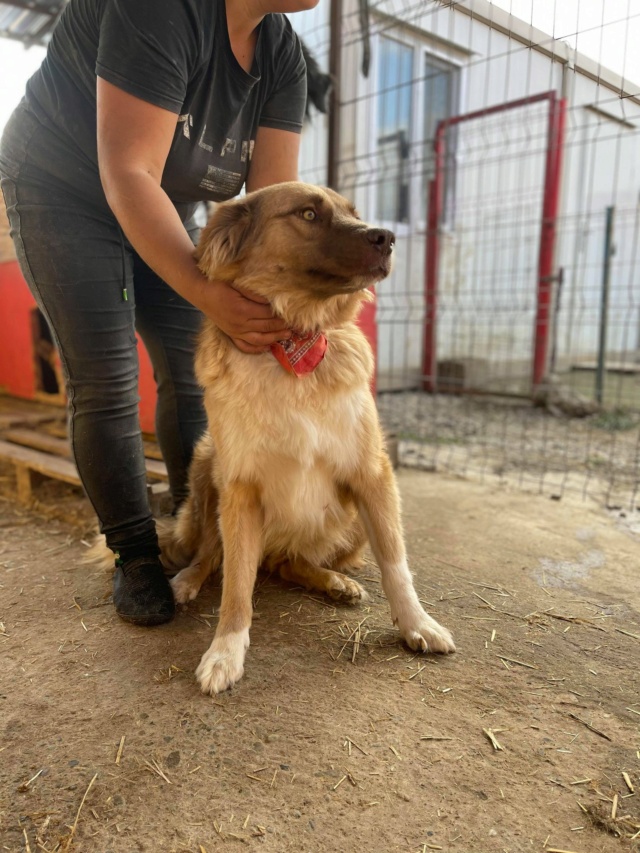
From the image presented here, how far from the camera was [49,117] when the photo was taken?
1769 mm

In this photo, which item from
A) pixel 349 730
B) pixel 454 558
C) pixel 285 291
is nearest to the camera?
pixel 349 730

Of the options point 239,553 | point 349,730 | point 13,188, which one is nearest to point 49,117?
point 13,188

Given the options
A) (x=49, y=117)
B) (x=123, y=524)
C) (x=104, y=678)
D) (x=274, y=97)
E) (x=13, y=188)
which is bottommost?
(x=104, y=678)

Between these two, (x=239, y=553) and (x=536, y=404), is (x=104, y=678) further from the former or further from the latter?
(x=536, y=404)

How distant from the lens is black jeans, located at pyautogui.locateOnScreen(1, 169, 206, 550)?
5.83ft

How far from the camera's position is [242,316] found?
1.60m

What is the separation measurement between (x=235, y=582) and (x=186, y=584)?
0.43 metres

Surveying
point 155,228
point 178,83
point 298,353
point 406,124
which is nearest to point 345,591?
point 298,353

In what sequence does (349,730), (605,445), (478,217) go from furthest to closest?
(478,217), (605,445), (349,730)

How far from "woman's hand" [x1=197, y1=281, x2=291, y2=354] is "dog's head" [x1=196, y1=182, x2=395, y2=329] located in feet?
0.12

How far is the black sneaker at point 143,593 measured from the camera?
1.82 meters

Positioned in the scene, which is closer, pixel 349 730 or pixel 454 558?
pixel 349 730

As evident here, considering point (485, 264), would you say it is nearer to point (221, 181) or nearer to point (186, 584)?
point (221, 181)

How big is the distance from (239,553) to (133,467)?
0.53 m
